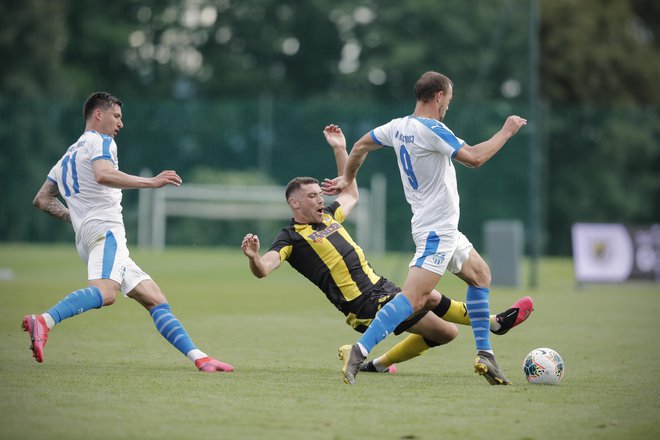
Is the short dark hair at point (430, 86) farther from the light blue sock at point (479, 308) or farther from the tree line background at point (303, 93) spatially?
the tree line background at point (303, 93)

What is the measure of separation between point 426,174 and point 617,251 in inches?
524

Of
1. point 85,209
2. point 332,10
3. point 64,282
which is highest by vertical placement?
point 332,10

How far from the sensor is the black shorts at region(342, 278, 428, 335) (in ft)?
27.5

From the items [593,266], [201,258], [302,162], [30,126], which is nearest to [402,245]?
[302,162]

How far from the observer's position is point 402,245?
27.8 m

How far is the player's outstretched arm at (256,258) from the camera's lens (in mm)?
7555

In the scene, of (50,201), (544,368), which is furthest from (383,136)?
(50,201)

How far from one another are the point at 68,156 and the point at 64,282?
1085 cm

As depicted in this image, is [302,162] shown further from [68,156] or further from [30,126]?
[68,156]

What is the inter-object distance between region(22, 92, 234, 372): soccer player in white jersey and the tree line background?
14.5 m

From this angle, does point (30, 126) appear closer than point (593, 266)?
No

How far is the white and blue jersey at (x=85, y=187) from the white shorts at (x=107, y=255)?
8 centimetres

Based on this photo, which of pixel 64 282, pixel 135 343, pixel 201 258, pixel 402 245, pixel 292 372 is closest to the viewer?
pixel 292 372

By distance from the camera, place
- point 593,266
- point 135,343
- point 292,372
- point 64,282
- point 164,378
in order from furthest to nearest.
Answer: point 593,266 → point 64,282 → point 135,343 → point 292,372 → point 164,378
